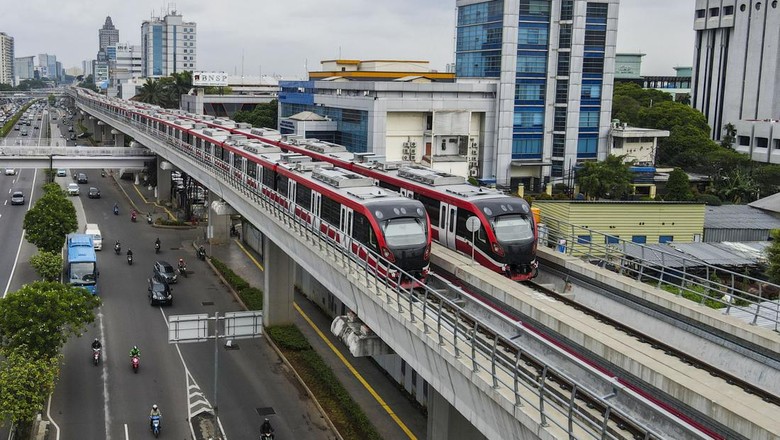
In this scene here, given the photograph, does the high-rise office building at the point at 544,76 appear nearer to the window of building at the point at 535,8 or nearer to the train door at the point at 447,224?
the window of building at the point at 535,8

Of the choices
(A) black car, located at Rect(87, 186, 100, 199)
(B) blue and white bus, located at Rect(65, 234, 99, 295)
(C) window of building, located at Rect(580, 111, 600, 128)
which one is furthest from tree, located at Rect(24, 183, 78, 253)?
(C) window of building, located at Rect(580, 111, 600, 128)

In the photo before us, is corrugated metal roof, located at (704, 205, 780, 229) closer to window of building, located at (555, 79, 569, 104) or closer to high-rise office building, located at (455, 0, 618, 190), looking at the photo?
high-rise office building, located at (455, 0, 618, 190)

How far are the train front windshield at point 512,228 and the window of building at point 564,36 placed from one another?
55591 mm

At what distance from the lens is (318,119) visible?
76.5 meters

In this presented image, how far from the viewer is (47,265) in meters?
39.5

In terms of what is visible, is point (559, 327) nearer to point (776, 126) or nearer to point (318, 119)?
point (318, 119)

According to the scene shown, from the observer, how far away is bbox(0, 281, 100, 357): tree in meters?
26.1

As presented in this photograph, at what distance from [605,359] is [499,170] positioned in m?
59.9

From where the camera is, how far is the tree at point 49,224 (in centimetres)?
4328

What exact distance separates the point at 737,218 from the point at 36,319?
4337cm

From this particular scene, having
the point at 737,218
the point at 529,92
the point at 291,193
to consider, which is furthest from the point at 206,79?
the point at 291,193

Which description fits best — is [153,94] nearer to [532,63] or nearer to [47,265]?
[532,63]

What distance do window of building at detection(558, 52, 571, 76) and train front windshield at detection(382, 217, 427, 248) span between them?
5718 centimetres

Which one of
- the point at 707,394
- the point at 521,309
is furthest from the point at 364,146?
the point at 707,394
